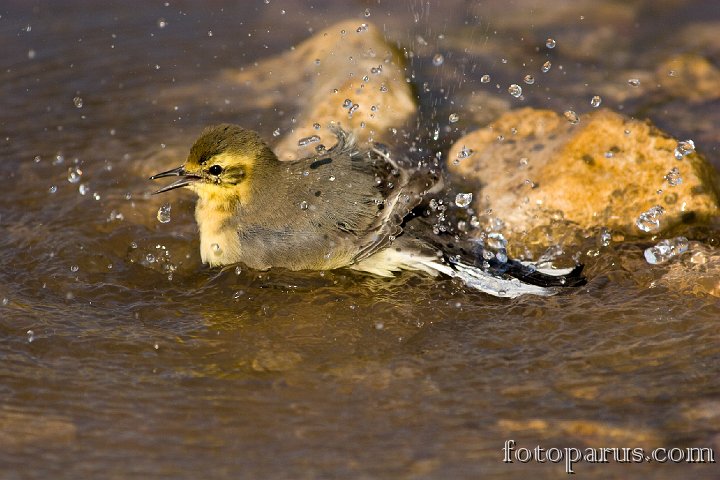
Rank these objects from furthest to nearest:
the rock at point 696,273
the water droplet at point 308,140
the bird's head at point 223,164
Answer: the water droplet at point 308,140 → the bird's head at point 223,164 → the rock at point 696,273

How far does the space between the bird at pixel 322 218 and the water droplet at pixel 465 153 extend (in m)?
0.94

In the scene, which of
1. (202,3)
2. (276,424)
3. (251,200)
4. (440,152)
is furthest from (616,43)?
(276,424)

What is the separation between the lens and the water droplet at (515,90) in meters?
8.91

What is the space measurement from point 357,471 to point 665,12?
8419mm

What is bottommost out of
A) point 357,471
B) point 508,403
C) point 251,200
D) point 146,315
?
point 357,471

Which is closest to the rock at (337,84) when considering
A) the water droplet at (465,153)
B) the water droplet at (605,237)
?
the water droplet at (465,153)

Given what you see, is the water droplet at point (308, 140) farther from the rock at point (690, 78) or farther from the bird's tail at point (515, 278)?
the rock at point (690, 78)

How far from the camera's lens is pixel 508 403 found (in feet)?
15.7

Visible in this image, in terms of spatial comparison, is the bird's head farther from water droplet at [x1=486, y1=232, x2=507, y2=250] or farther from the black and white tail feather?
water droplet at [x1=486, y1=232, x2=507, y2=250]

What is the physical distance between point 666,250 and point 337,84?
141 inches

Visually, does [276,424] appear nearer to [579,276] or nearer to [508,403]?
[508,403]

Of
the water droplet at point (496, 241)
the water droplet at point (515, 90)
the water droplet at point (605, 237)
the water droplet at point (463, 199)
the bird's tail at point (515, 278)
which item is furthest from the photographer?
the water droplet at point (515, 90)

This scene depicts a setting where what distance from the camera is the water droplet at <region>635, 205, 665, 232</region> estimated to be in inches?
266

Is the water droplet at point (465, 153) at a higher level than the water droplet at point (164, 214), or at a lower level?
higher
